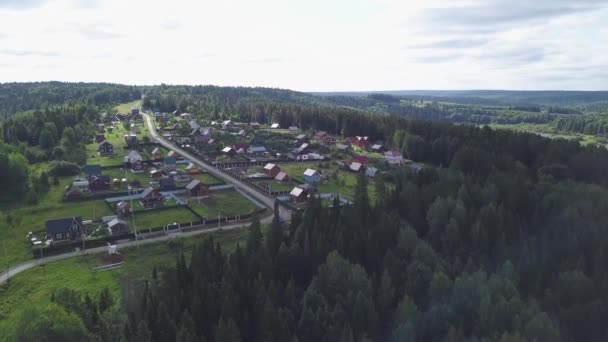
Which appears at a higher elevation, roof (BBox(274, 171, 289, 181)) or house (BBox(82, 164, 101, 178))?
house (BBox(82, 164, 101, 178))

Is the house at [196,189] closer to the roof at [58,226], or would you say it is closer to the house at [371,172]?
the roof at [58,226]

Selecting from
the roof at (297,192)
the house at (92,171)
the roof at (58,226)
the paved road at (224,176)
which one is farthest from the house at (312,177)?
the roof at (58,226)

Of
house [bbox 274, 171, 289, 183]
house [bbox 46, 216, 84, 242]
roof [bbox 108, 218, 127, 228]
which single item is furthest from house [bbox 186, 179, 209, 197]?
house [bbox 46, 216, 84, 242]

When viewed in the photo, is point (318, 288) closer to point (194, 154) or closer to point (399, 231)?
point (399, 231)

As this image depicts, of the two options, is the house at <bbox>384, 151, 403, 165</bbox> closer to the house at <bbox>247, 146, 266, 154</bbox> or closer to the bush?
the house at <bbox>247, 146, 266, 154</bbox>

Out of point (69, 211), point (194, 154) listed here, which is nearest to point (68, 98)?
point (194, 154)
